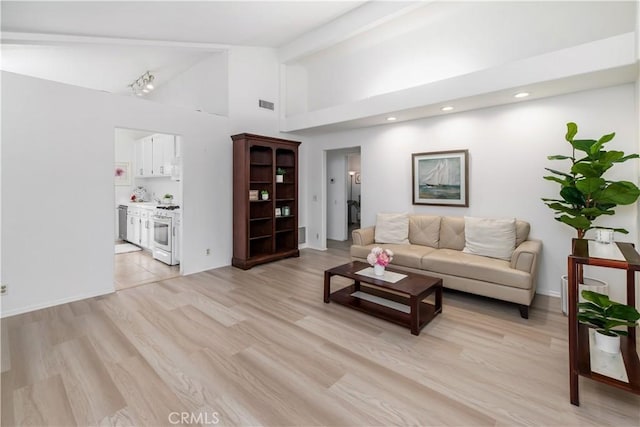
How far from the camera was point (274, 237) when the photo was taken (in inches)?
199

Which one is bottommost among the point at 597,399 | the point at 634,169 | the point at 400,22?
the point at 597,399

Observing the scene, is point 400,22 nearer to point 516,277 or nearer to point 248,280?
point 516,277

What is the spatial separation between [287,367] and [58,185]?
10.4 ft

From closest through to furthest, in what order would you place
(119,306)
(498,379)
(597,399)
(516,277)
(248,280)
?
(597,399), (498,379), (516,277), (119,306), (248,280)

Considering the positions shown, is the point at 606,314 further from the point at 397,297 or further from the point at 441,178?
the point at 441,178

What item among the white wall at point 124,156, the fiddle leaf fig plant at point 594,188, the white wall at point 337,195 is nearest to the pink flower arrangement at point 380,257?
the fiddle leaf fig plant at point 594,188

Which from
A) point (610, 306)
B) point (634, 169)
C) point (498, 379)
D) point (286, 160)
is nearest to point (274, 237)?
point (286, 160)

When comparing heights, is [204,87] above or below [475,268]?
above

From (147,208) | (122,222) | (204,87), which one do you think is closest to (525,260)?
(204,87)

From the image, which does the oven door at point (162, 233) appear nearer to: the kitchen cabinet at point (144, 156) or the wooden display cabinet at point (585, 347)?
the kitchen cabinet at point (144, 156)

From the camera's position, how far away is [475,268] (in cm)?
311

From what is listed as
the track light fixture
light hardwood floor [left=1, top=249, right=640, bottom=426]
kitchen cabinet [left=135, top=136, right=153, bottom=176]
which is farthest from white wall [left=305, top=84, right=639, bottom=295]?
kitchen cabinet [left=135, top=136, right=153, bottom=176]

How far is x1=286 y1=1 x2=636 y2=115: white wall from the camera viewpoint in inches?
122

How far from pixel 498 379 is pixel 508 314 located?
1244mm
